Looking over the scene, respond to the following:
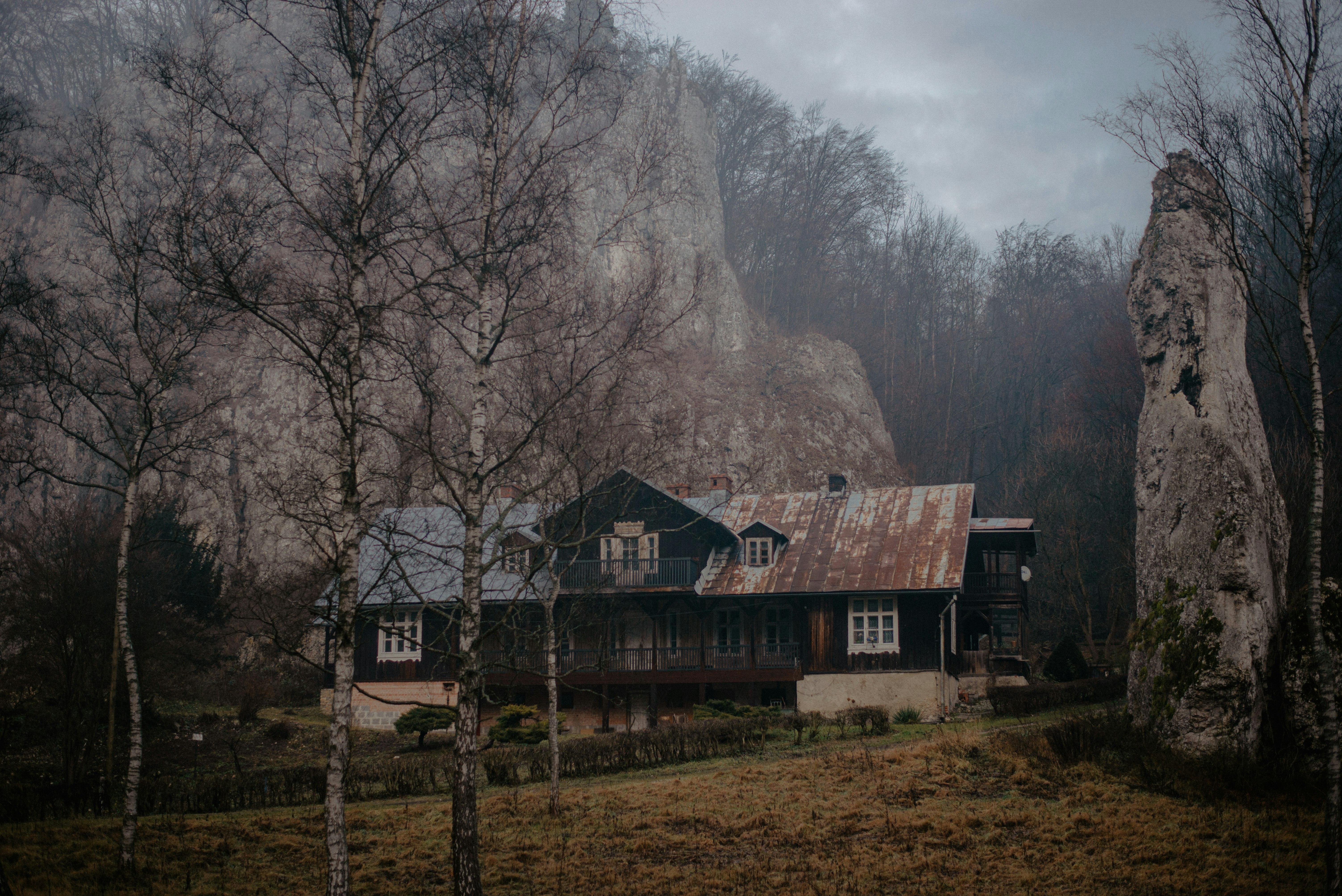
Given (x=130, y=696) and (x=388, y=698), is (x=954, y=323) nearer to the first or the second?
(x=388, y=698)

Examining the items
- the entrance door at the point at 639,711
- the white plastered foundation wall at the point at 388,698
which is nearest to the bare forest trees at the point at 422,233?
the white plastered foundation wall at the point at 388,698

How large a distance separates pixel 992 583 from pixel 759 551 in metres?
7.77

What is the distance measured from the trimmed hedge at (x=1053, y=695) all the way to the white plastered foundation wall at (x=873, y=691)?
6.11 ft

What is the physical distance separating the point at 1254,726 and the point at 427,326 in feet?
39.8

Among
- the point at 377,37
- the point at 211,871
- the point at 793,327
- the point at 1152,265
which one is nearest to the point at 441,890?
the point at 211,871

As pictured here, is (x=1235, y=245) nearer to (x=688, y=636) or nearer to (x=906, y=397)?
(x=688, y=636)

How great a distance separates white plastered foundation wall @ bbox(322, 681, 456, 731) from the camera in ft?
91.3

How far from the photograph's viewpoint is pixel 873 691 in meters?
25.7

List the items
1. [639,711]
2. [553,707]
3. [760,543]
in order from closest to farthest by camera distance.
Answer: [553,707] < [760,543] < [639,711]

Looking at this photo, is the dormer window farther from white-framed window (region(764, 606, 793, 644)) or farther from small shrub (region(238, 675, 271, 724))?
small shrub (region(238, 675, 271, 724))

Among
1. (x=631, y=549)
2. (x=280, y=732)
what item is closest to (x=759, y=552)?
(x=631, y=549)

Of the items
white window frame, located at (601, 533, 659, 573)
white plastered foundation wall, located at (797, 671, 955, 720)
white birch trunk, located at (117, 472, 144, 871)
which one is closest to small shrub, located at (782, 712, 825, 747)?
white plastered foundation wall, located at (797, 671, 955, 720)

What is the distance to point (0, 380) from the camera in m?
11.2

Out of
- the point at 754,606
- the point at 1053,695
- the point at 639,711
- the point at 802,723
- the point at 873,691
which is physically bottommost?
the point at 639,711
